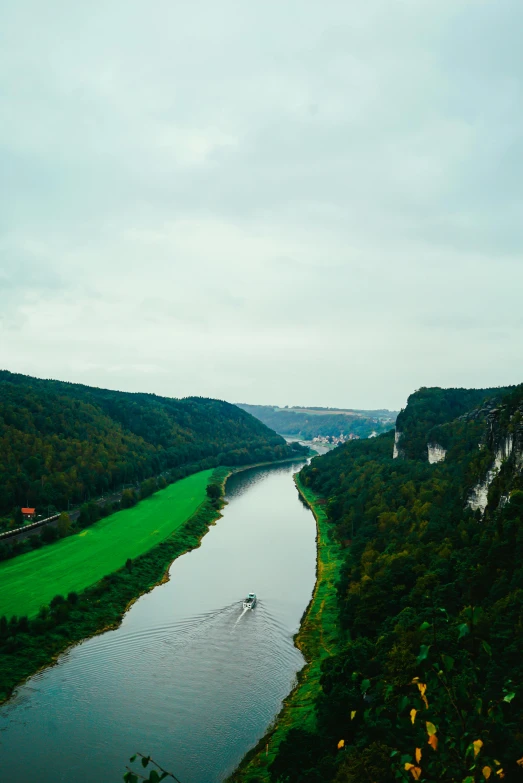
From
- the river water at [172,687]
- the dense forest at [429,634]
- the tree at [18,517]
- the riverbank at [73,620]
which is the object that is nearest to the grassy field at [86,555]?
the riverbank at [73,620]

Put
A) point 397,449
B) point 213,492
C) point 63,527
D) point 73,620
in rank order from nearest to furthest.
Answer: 1. point 73,620
2. point 63,527
3. point 213,492
4. point 397,449

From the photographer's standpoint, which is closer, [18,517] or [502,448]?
[502,448]

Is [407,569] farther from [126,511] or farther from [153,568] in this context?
[126,511]

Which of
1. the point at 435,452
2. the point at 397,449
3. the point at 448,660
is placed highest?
the point at 448,660

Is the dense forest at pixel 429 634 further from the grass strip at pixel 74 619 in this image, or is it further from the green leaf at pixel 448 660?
the grass strip at pixel 74 619

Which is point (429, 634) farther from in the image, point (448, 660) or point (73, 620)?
point (73, 620)

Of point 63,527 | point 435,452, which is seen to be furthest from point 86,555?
point 435,452
